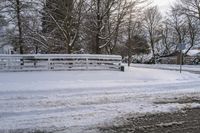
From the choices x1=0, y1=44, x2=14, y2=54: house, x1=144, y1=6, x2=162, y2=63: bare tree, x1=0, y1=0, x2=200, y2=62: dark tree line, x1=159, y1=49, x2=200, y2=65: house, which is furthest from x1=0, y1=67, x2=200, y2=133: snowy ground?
x1=144, y1=6, x2=162, y2=63: bare tree

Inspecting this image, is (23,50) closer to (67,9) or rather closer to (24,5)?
(24,5)

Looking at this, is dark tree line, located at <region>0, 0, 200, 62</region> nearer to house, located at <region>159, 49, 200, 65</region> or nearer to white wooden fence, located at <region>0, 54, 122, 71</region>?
white wooden fence, located at <region>0, 54, 122, 71</region>

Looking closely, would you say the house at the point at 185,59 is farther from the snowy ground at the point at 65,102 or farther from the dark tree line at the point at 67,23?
the snowy ground at the point at 65,102

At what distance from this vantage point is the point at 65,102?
10.3 metres

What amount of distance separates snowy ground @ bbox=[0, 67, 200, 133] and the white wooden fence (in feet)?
6.18

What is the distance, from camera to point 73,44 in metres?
23.7

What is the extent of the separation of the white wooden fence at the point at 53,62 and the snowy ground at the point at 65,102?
74.2 inches

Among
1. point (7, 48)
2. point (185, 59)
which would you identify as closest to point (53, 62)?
point (7, 48)

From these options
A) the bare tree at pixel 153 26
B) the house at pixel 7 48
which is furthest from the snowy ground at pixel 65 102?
the bare tree at pixel 153 26

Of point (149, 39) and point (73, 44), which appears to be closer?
point (73, 44)

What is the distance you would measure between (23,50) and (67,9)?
6.44 meters

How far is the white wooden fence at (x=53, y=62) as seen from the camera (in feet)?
63.5

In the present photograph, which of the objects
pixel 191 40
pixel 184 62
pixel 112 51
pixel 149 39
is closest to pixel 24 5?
pixel 112 51

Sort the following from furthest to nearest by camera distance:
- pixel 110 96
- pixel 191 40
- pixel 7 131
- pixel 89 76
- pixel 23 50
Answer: pixel 191 40 → pixel 23 50 → pixel 89 76 → pixel 110 96 → pixel 7 131
